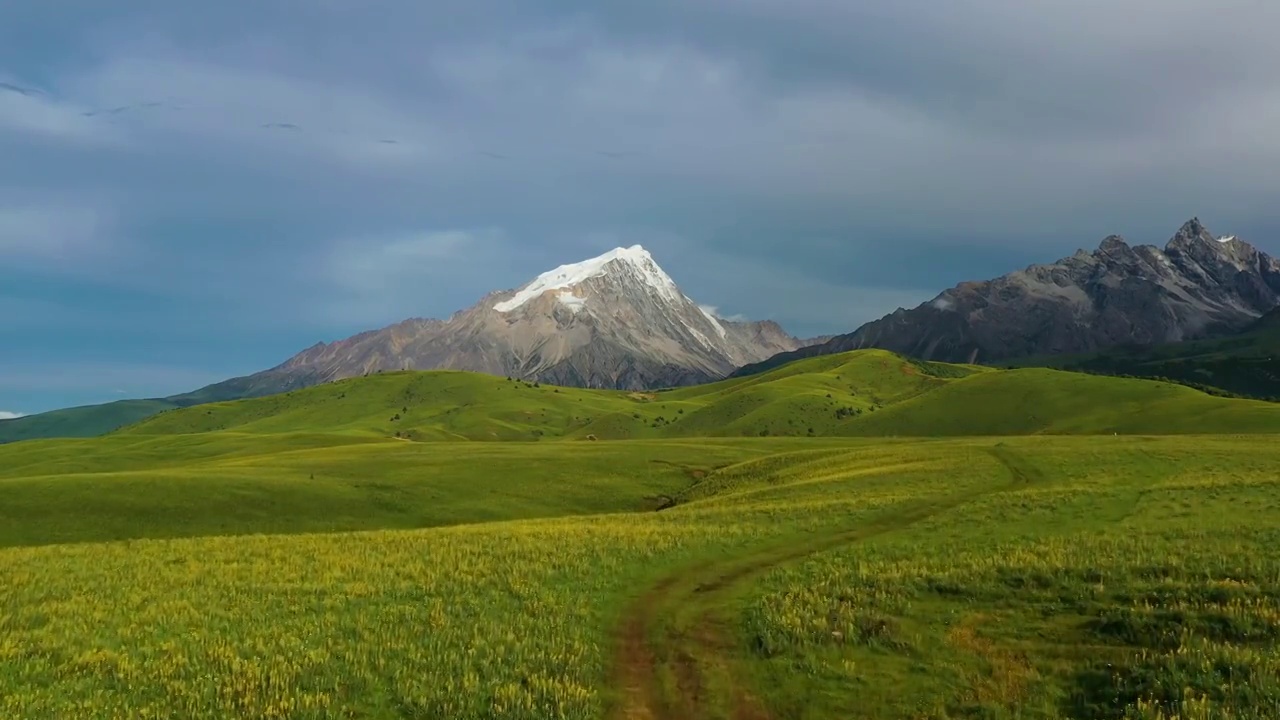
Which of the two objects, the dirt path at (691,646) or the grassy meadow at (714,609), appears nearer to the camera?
the grassy meadow at (714,609)

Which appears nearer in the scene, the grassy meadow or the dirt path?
the grassy meadow

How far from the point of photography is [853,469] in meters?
74.9

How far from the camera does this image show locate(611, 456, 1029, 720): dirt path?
65.9 ft

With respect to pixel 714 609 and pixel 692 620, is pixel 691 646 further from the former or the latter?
pixel 714 609

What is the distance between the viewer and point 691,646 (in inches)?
960

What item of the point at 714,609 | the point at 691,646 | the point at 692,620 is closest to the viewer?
the point at 691,646

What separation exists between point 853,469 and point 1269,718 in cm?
5837

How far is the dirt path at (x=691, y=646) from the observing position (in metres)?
20.1

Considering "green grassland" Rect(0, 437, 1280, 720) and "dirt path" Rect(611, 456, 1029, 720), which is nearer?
"green grassland" Rect(0, 437, 1280, 720)

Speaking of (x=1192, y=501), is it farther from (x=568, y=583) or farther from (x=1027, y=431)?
(x=1027, y=431)

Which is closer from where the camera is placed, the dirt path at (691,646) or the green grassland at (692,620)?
the green grassland at (692,620)

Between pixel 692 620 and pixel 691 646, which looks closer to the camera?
pixel 691 646

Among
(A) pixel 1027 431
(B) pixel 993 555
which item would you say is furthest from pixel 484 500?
(A) pixel 1027 431

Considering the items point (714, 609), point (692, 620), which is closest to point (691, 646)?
point (692, 620)
